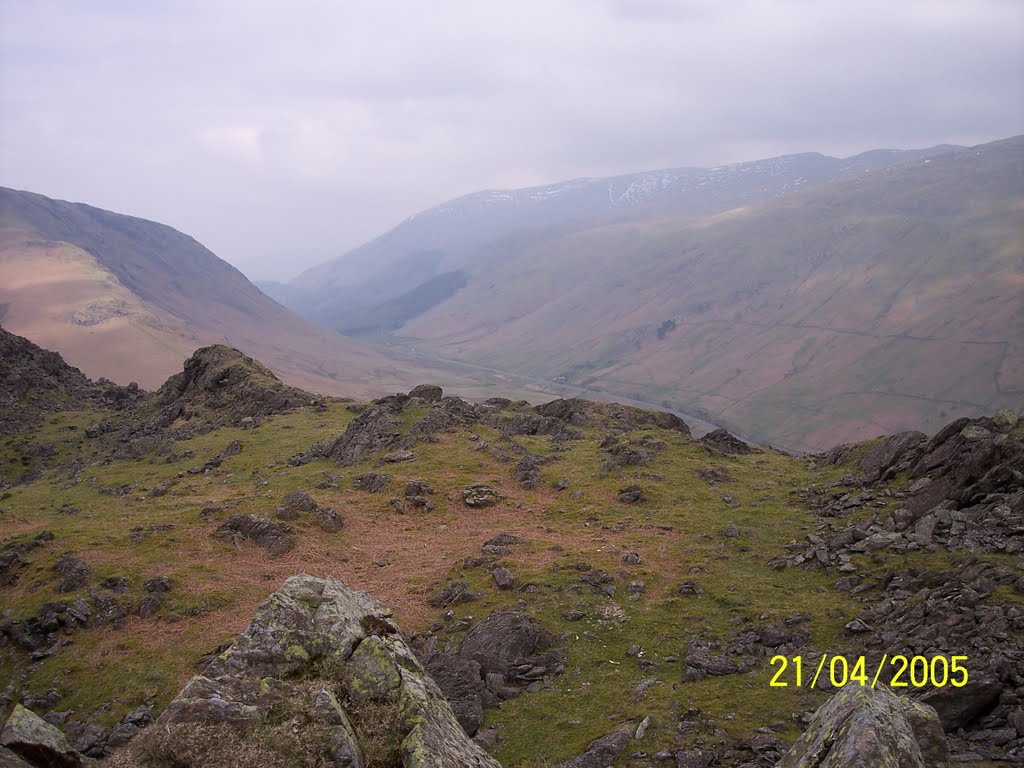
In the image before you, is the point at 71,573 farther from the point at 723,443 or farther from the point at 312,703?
the point at 723,443

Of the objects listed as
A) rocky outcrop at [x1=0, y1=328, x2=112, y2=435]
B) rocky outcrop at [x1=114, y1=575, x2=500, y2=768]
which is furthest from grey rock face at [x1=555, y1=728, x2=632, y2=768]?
rocky outcrop at [x1=0, y1=328, x2=112, y2=435]

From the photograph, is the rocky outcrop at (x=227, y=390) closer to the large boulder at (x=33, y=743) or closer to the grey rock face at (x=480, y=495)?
the grey rock face at (x=480, y=495)

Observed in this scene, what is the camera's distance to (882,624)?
2334 cm

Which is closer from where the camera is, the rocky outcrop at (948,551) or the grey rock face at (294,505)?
the rocky outcrop at (948,551)

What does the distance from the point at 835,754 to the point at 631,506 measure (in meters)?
31.2

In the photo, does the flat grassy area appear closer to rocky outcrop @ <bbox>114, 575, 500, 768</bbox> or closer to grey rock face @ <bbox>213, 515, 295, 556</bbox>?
grey rock face @ <bbox>213, 515, 295, 556</bbox>
